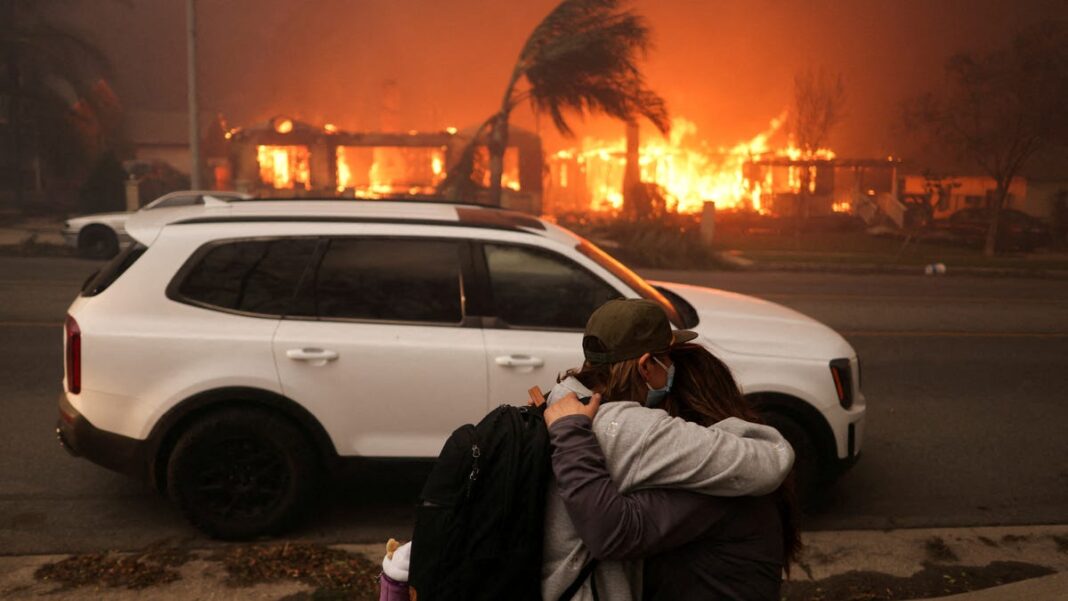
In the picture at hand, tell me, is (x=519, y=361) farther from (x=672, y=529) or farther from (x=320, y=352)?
(x=672, y=529)

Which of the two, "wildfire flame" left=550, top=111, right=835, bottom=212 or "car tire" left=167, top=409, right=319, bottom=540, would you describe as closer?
"car tire" left=167, top=409, right=319, bottom=540

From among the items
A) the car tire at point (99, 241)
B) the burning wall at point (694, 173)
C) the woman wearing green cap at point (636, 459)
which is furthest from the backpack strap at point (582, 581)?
the burning wall at point (694, 173)

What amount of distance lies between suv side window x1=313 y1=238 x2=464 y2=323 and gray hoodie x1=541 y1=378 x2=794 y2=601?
10.3ft

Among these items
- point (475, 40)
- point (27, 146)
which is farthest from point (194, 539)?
point (475, 40)

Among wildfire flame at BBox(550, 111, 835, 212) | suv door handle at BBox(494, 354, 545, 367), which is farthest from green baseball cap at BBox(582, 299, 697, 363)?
wildfire flame at BBox(550, 111, 835, 212)

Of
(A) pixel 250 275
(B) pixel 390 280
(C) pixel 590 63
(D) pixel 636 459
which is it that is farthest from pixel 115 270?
(C) pixel 590 63

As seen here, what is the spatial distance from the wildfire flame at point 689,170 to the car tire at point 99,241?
815 inches

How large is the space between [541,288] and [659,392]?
3082 mm

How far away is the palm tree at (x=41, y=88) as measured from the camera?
37812mm

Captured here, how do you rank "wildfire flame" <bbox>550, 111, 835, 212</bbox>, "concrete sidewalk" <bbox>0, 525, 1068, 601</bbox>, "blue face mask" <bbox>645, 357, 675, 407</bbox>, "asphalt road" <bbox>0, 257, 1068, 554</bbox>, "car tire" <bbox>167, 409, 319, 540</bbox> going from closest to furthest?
"blue face mask" <bbox>645, 357, 675, 407</bbox> → "concrete sidewalk" <bbox>0, 525, 1068, 601</bbox> → "car tire" <bbox>167, 409, 319, 540</bbox> → "asphalt road" <bbox>0, 257, 1068, 554</bbox> → "wildfire flame" <bbox>550, 111, 835, 212</bbox>

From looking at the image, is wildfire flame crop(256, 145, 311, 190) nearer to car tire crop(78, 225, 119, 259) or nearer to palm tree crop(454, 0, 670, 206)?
palm tree crop(454, 0, 670, 206)

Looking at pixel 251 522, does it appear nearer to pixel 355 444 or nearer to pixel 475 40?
pixel 355 444

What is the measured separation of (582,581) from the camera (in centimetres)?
223

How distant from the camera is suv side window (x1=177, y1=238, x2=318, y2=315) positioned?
5270mm
